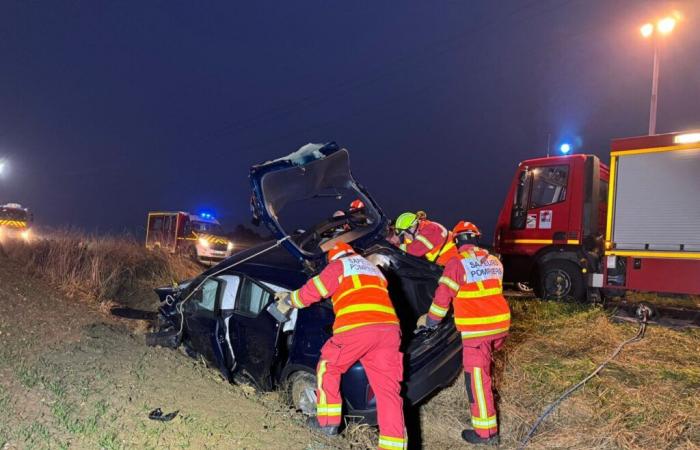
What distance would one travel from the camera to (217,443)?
2.95 meters

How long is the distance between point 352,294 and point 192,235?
1565cm

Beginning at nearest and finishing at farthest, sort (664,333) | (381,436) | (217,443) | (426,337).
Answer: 1. (217,443)
2. (381,436)
3. (426,337)
4. (664,333)

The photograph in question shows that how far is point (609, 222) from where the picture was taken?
7.81 m

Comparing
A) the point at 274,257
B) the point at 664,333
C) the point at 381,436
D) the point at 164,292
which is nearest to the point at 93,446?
the point at 381,436

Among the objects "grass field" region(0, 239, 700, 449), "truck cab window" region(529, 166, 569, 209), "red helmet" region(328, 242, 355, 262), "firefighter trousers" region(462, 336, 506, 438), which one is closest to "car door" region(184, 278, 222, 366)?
"grass field" region(0, 239, 700, 449)

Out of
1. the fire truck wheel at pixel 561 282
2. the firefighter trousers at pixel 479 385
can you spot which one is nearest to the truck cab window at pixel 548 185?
the fire truck wheel at pixel 561 282

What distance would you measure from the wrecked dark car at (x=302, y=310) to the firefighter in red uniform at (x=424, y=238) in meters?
0.57

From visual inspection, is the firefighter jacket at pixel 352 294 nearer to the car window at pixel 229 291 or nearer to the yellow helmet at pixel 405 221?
the car window at pixel 229 291

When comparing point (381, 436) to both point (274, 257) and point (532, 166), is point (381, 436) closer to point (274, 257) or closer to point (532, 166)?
point (274, 257)

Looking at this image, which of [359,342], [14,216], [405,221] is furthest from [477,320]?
[14,216]

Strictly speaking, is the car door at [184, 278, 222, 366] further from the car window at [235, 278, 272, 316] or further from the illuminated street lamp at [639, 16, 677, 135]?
the illuminated street lamp at [639, 16, 677, 135]

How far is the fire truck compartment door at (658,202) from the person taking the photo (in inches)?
283

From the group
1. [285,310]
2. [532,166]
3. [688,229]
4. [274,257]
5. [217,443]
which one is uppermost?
[532,166]

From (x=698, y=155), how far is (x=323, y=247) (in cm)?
621
